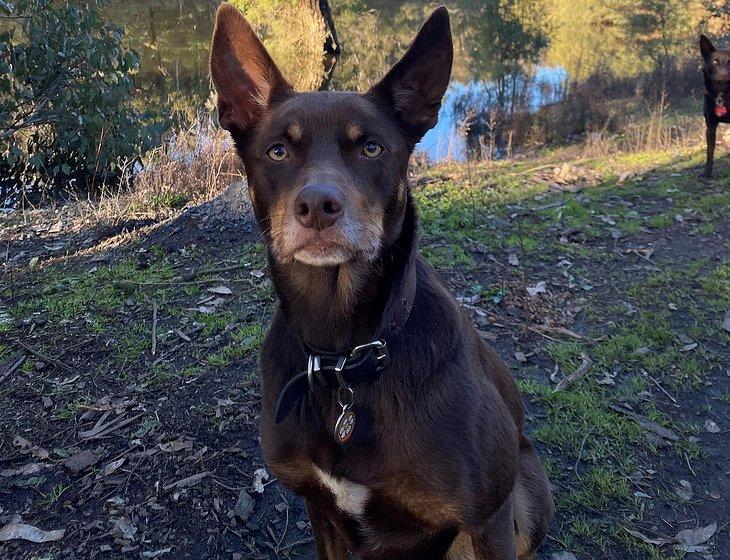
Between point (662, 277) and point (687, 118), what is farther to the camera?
point (687, 118)

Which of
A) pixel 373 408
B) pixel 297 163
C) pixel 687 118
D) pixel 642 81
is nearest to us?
pixel 373 408

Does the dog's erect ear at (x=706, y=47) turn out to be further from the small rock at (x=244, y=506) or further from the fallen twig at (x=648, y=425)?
the small rock at (x=244, y=506)

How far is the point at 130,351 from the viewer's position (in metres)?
4.00

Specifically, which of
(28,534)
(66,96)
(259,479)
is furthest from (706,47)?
(28,534)

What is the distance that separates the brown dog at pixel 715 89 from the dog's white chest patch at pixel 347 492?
27.1 ft

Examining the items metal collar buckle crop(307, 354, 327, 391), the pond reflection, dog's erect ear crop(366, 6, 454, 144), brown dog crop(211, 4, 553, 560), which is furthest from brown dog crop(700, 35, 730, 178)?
metal collar buckle crop(307, 354, 327, 391)

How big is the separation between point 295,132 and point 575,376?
266cm

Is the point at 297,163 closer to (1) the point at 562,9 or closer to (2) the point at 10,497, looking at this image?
(2) the point at 10,497

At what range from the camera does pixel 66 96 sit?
24.4 feet

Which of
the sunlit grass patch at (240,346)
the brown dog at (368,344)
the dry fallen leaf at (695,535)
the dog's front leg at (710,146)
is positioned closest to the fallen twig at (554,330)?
the dry fallen leaf at (695,535)

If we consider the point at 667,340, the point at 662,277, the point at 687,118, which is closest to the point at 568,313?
the point at 667,340

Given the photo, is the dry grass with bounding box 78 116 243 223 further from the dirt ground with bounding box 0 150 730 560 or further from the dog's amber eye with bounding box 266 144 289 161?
the dog's amber eye with bounding box 266 144 289 161

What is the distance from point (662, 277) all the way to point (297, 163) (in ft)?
13.8

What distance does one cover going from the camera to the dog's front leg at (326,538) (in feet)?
7.90
